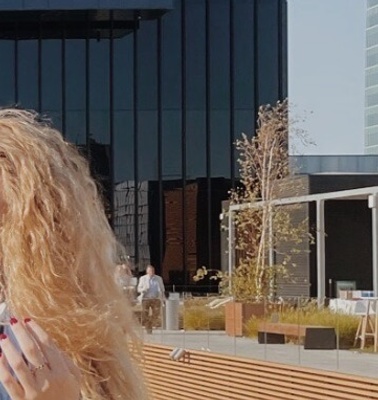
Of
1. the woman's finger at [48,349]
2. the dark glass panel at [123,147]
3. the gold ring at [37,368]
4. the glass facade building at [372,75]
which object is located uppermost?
the glass facade building at [372,75]

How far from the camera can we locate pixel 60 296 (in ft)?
6.06

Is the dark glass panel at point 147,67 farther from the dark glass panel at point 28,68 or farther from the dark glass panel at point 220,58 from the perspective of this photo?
the dark glass panel at point 28,68

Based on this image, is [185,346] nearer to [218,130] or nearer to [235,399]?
[235,399]

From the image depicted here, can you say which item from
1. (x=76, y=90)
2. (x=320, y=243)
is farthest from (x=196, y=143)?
(x=320, y=243)

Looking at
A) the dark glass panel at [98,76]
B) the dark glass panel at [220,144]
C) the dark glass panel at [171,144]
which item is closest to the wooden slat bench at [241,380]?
the dark glass panel at [220,144]

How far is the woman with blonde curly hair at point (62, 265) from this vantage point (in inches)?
72.3

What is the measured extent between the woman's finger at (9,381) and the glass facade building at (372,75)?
12729 cm

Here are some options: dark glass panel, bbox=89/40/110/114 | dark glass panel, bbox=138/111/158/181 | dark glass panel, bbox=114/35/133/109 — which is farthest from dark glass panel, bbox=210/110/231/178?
dark glass panel, bbox=89/40/110/114

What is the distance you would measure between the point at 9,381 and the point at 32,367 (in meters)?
0.05

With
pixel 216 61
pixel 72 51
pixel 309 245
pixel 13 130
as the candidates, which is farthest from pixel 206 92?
pixel 13 130

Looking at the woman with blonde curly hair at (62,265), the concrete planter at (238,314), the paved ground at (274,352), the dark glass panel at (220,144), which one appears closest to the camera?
the woman with blonde curly hair at (62,265)

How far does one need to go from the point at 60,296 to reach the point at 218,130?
37.7 meters

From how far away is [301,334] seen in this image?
1206cm

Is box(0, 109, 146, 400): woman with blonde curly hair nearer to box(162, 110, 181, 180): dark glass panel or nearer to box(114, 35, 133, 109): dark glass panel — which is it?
box(162, 110, 181, 180): dark glass panel
